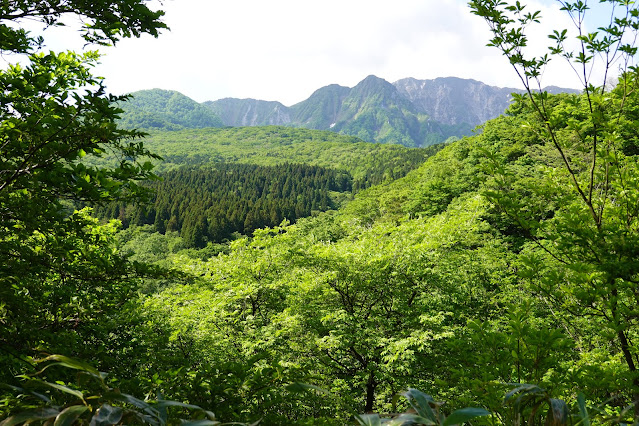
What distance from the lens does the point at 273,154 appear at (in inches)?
7810

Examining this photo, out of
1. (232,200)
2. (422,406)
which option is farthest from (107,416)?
(232,200)

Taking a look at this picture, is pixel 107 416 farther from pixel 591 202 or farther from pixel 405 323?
pixel 405 323

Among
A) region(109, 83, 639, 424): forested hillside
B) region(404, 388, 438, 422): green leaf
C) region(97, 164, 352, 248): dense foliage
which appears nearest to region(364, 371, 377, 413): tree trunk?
region(109, 83, 639, 424): forested hillside

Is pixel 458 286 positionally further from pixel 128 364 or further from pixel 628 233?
pixel 128 364

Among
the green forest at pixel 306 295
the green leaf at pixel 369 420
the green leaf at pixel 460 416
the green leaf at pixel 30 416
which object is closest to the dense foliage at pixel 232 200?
the green forest at pixel 306 295

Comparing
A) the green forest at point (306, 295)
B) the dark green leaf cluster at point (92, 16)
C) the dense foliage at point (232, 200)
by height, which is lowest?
the dense foliage at point (232, 200)

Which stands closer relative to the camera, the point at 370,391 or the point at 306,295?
the point at 370,391

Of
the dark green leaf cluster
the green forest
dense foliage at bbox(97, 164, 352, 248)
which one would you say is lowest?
dense foliage at bbox(97, 164, 352, 248)

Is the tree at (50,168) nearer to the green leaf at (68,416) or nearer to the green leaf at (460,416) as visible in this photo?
the green leaf at (68,416)

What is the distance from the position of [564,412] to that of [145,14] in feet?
15.7

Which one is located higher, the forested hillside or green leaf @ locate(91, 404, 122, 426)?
green leaf @ locate(91, 404, 122, 426)

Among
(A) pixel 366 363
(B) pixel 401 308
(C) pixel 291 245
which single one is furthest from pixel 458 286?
(C) pixel 291 245

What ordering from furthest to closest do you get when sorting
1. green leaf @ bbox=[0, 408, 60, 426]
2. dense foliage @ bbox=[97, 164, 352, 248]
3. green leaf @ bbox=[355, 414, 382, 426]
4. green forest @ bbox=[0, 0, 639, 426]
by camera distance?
dense foliage @ bbox=[97, 164, 352, 248]
green forest @ bbox=[0, 0, 639, 426]
green leaf @ bbox=[355, 414, 382, 426]
green leaf @ bbox=[0, 408, 60, 426]

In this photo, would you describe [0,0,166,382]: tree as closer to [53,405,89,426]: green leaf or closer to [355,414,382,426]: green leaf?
[53,405,89,426]: green leaf
